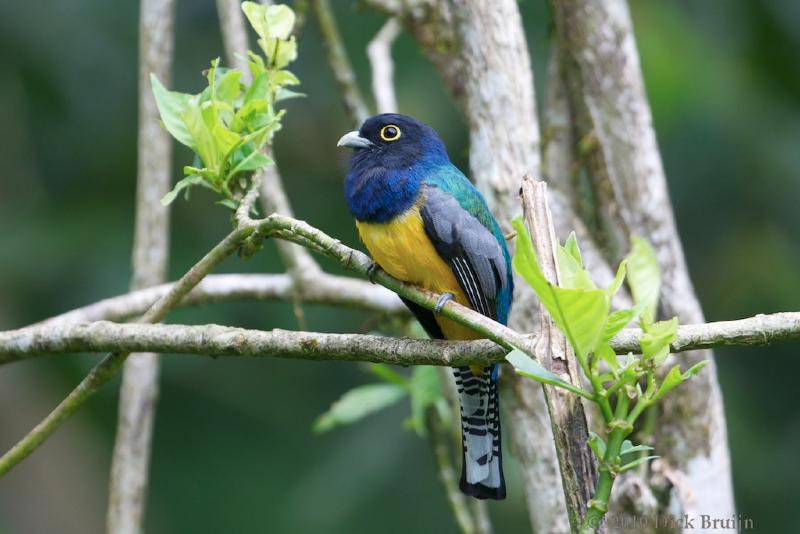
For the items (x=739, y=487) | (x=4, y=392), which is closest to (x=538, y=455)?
(x=739, y=487)

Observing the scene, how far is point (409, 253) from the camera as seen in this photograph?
13.1 ft

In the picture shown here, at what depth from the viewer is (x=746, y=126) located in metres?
9.24

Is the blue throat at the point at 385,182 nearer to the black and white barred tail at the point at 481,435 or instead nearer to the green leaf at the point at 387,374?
the black and white barred tail at the point at 481,435

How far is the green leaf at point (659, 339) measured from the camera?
2.57m

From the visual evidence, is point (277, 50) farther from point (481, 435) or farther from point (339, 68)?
point (339, 68)

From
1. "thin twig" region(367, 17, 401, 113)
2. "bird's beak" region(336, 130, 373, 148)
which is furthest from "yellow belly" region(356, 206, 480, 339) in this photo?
"thin twig" region(367, 17, 401, 113)

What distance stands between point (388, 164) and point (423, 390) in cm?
113

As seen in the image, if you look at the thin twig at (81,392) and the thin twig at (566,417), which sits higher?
the thin twig at (81,392)

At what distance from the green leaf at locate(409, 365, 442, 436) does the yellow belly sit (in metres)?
0.86

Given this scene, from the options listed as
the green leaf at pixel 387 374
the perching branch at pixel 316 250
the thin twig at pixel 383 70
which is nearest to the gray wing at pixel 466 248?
the perching branch at pixel 316 250

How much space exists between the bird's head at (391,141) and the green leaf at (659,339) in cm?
194

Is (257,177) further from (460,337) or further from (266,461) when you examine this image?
(266,461)

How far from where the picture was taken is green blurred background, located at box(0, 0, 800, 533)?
29.5 feet

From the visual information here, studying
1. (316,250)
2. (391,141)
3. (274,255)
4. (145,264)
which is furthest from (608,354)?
(274,255)
